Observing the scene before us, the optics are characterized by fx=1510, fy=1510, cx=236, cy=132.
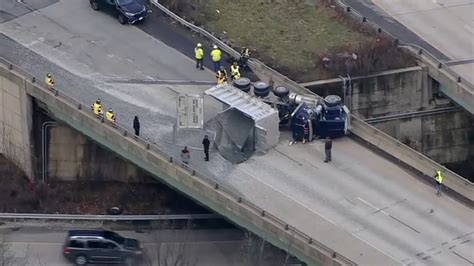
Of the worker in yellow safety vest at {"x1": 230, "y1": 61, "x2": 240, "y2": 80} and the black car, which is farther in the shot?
the black car

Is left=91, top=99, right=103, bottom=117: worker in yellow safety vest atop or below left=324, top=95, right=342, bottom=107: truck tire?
below

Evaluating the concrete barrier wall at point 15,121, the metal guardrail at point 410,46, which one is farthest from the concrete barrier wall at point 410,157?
the concrete barrier wall at point 15,121

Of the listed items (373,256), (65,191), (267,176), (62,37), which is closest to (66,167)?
(65,191)

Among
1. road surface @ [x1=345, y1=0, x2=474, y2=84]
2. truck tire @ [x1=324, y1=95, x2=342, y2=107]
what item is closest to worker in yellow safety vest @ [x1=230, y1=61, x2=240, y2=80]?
truck tire @ [x1=324, y1=95, x2=342, y2=107]

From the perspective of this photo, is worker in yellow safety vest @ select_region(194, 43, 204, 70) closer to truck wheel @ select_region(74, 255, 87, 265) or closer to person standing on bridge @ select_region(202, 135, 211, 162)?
person standing on bridge @ select_region(202, 135, 211, 162)

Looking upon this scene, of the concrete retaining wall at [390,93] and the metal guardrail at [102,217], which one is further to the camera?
the concrete retaining wall at [390,93]

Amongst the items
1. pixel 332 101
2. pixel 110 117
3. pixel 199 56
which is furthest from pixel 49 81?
pixel 332 101

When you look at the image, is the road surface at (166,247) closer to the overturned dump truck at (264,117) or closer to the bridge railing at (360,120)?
the overturned dump truck at (264,117)

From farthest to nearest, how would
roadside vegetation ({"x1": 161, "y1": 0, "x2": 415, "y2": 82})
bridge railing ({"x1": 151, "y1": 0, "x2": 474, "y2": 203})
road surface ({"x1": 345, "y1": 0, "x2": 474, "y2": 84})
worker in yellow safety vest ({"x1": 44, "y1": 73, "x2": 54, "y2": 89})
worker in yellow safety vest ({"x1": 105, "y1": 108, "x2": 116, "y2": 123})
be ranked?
road surface ({"x1": 345, "y1": 0, "x2": 474, "y2": 84})
roadside vegetation ({"x1": 161, "y1": 0, "x2": 415, "y2": 82})
worker in yellow safety vest ({"x1": 44, "y1": 73, "x2": 54, "y2": 89})
worker in yellow safety vest ({"x1": 105, "y1": 108, "x2": 116, "y2": 123})
bridge railing ({"x1": 151, "y1": 0, "x2": 474, "y2": 203})
